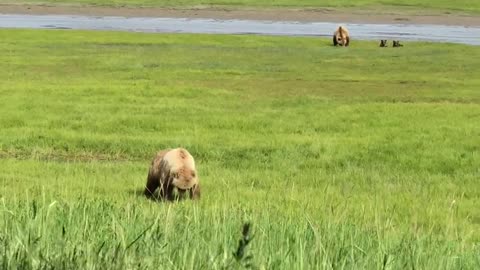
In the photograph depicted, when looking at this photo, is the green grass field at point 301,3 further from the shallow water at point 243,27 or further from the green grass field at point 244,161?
the green grass field at point 244,161

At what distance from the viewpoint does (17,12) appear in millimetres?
80312

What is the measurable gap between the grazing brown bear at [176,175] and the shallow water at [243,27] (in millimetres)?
44000

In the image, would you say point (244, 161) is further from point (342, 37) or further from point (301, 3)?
point (301, 3)

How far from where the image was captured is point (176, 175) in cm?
1125

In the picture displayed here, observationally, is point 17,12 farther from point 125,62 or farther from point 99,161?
point 99,161

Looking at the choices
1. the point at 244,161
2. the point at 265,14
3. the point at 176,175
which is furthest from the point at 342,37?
the point at 176,175

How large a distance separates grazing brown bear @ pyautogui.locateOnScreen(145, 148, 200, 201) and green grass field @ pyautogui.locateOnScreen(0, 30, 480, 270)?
1.37 ft

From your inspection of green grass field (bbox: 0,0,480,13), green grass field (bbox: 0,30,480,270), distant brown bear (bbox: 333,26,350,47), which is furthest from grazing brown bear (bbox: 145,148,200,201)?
green grass field (bbox: 0,0,480,13)

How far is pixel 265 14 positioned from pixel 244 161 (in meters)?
69.3

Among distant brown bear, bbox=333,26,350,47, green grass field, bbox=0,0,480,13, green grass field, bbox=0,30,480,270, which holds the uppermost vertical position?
green grass field, bbox=0,30,480,270

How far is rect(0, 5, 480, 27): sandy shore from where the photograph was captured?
79.8 meters

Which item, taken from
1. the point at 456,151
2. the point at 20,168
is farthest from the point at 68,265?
the point at 456,151

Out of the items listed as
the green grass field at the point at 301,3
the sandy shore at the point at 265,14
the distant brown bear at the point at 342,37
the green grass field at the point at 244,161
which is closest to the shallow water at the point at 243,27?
the sandy shore at the point at 265,14

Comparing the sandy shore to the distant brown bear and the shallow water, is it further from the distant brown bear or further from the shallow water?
the distant brown bear
